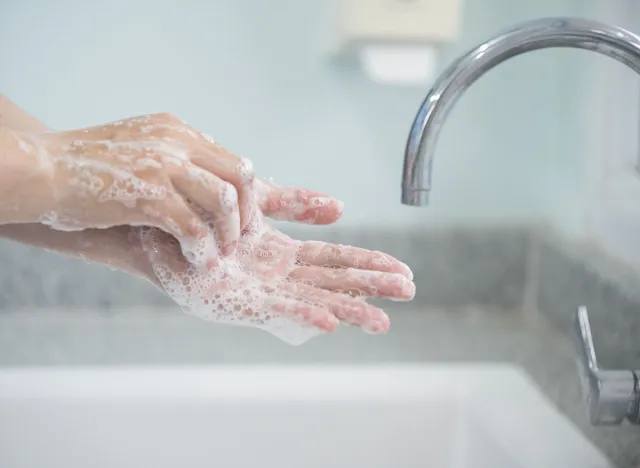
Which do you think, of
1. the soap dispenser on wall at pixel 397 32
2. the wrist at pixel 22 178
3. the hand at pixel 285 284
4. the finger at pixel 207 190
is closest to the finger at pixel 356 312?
the hand at pixel 285 284

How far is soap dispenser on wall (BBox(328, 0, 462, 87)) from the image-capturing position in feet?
2.92

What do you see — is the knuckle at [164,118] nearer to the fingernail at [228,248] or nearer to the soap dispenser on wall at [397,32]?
the fingernail at [228,248]

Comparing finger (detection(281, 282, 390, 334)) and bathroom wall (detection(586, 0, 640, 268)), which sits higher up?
bathroom wall (detection(586, 0, 640, 268))

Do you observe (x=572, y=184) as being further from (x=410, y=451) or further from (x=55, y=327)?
(x=55, y=327)

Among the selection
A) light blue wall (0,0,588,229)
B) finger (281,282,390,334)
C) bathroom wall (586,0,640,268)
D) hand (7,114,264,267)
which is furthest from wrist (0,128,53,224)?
bathroom wall (586,0,640,268)

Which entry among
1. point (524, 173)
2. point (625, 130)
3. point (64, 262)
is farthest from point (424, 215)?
point (64, 262)

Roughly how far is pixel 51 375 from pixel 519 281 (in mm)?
652

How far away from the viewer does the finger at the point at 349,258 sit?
1.93ft

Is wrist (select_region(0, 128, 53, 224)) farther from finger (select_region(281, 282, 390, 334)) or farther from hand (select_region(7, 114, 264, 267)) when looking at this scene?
finger (select_region(281, 282, 390, 334))

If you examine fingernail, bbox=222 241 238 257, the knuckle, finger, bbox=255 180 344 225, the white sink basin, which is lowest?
the white sink basin

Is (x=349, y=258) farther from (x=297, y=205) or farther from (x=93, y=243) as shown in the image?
(x=93, y=243)

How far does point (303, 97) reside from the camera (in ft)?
3.23

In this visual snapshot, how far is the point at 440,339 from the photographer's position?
945 millimetres

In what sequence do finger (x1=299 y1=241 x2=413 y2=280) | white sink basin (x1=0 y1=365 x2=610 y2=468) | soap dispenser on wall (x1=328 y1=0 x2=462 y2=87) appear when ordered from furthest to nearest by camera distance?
soap dispenser on wall (x1=328 y1=0 x2=462 y2=87) < white sink basin (x1=0 y1=365 x2=610 y2=468) < finger (x1=299 y1=241 x2=413 y2=280)
